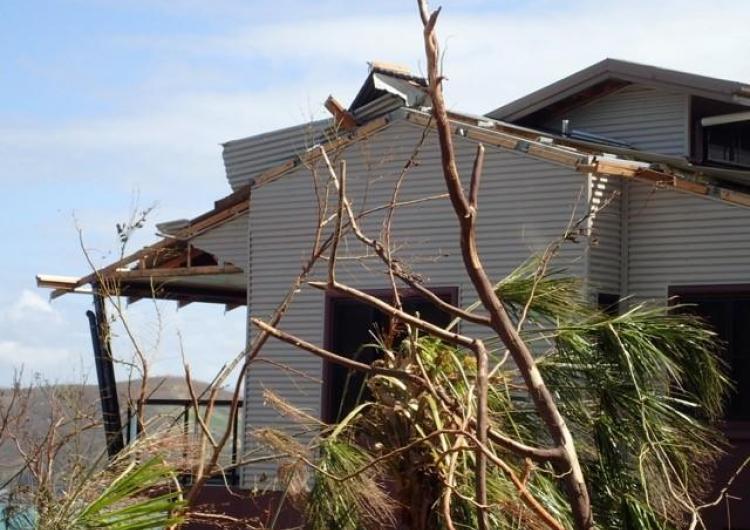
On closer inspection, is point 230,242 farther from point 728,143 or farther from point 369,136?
point 728,143

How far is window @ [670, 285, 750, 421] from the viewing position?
1383cm

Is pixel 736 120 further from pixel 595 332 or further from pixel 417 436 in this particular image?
pixel 417 436

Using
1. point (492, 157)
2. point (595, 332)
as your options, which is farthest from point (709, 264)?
point (595, 332)

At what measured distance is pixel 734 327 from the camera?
1398cm

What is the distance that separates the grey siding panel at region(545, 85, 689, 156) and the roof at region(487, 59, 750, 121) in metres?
0.20

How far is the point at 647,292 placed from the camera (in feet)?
48.5

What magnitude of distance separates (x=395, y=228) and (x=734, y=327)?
3953mm

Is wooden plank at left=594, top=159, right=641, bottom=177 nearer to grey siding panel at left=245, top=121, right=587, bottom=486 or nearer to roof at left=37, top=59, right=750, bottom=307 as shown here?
roof at left=37, top=59, right=750, bottom=307

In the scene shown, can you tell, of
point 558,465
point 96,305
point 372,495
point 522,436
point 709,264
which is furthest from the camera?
point 96,305

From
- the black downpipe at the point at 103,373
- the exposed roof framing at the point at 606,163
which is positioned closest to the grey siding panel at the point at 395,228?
the exposed roof framing at the point at 606,163

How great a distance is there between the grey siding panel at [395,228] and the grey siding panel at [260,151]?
98cm

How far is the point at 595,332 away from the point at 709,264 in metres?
6.64

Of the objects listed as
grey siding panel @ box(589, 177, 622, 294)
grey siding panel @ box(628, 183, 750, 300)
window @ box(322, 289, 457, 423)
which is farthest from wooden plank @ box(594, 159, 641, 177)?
window @ box(322, 289, 457, 423)

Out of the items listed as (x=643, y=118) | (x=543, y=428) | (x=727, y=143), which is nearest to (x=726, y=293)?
(x=727, y=143)
